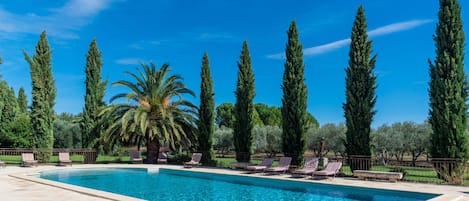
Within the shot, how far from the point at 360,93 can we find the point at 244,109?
7.14 metres

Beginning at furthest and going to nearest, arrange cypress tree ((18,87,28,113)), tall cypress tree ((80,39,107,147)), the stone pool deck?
cypress tree ((18,87,28,113)) → tall cypress tree ((80,39,107,147)) → the stone pool deck

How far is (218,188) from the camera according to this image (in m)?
13.4

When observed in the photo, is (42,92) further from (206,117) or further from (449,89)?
(449,89)

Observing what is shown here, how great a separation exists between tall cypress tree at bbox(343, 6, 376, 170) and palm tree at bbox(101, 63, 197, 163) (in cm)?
1022

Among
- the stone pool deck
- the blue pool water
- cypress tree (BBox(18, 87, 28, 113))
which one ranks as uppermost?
cypress tree (BBox(18, 87, 28, 113))

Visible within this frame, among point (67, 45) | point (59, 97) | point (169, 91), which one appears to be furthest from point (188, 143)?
point (67, 45)

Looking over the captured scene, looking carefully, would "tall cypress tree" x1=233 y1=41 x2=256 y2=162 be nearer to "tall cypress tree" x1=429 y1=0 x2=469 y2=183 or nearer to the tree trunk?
the tree trunk

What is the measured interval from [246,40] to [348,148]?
29.8 feet

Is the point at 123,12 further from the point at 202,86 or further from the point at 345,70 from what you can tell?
the point at 345,70

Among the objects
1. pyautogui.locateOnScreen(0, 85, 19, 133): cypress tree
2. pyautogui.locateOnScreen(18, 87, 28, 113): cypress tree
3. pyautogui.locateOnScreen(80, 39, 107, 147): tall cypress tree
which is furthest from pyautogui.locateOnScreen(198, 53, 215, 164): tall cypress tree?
pyautogui.locateOnScreen(18, 87, 28, 113): cypress tree

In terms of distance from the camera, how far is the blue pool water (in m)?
11.1

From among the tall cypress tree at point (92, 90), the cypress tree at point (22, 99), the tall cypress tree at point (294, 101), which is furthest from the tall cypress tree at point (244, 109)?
the cypress tree at point (22, 99)

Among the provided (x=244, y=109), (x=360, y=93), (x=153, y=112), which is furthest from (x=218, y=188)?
(x=153, y=112)

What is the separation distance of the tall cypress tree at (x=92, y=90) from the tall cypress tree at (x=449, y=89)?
19.9 meters
